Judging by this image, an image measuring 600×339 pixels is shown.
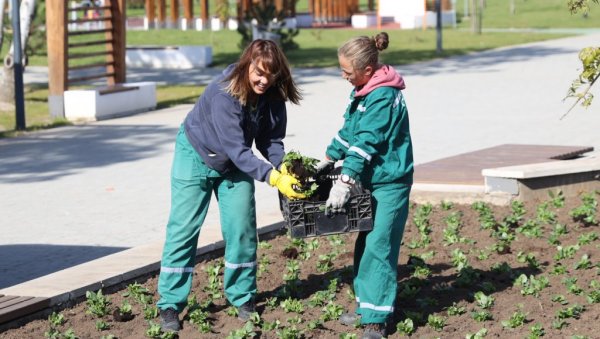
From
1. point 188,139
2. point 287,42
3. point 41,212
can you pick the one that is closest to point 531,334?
point 188,139

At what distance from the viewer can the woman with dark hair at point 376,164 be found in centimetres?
559

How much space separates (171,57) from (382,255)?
75.2 feet

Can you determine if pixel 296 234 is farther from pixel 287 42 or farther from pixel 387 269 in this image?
pixel 287 42

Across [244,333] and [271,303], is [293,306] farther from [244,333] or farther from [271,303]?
[244,333]

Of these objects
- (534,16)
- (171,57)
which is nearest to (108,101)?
(171,57)

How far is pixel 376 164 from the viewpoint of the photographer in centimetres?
575

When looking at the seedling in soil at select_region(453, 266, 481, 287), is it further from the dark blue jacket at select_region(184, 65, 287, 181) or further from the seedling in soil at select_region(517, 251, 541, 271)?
the dark blue jacket at select_region(184, 65, 287, 181)

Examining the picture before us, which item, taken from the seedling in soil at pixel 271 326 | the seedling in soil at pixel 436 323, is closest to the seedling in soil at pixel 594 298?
the seedling in soil at pixel 436 323

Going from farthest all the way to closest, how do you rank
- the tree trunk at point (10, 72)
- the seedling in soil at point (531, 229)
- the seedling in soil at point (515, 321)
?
the tree trunk at point (10, 72) < the seedling in soil at point (531, 229) < the seedling in soil at point (515, 321)

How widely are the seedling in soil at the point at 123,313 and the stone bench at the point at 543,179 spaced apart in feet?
12.3

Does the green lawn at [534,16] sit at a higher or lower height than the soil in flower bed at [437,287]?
higher

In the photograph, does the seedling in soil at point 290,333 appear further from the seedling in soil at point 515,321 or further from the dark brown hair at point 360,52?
the dark brown hair at point 360,52

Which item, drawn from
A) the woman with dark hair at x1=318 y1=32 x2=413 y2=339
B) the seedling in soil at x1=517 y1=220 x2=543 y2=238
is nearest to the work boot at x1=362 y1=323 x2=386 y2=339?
the woman with dark hair at x1=318 y1=32 x2=413 y2=339

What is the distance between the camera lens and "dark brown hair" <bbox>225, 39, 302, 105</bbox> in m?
5.70
